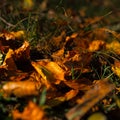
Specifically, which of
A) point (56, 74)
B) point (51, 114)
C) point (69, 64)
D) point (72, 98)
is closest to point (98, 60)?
point (69, 64)

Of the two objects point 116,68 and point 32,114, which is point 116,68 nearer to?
point 116,68

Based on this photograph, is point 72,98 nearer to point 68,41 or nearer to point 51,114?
point 51,114

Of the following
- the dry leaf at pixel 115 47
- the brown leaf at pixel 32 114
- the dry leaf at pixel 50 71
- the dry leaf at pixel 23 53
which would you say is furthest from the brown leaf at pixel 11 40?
the brown leaf at pixel 32 114

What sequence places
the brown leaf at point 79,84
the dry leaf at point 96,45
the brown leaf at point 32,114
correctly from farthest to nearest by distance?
the dry leaf at point 96,45, the brown leaf at point 79,84, the brown leaf at point 32,114

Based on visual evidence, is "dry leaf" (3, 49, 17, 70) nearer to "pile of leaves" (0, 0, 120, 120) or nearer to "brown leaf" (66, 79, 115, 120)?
"pile of leaves" (0, 0, 120, 120)

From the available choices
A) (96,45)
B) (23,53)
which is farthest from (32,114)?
(96,45)

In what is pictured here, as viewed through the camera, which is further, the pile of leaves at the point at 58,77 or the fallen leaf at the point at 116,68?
the fallen leaf at the point at 116,68

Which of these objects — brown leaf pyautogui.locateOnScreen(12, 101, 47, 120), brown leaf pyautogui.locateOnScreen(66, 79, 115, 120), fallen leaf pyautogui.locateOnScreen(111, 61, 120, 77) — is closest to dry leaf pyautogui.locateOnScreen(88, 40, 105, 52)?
fallen leaf pyautogui.locateOnScreen(111, 61, 120, 77)

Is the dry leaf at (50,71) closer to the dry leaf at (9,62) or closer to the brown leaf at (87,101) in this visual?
the dry leaf at (9,62)
